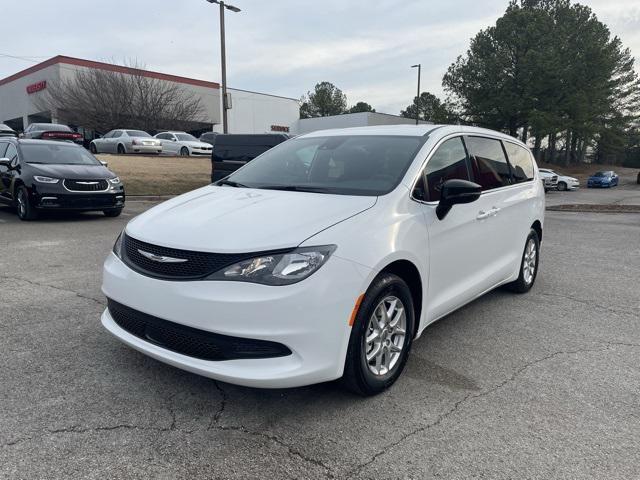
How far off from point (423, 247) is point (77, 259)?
523cm

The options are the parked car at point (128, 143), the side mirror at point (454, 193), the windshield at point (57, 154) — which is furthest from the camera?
the parked car at point (128, 143)

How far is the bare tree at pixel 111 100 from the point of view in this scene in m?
35.4

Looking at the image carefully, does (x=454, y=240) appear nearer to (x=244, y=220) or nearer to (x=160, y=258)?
(x=244, y=220)

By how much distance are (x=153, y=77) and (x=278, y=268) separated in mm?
41389

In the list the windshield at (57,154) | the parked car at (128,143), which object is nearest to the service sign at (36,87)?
the parked car at (128,143)

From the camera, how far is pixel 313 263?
2.73 m

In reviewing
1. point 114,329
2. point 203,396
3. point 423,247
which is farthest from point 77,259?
point 423,247

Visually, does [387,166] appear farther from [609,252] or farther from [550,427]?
[609,252]

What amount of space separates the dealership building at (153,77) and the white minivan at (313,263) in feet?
109

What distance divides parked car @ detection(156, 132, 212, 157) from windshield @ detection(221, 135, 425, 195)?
23.5m

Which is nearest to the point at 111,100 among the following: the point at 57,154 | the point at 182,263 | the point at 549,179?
the point at 57,154

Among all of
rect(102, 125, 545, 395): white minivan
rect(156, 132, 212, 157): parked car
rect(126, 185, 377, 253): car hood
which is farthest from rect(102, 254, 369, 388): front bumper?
rect(156, 132, 212, 157): parked car

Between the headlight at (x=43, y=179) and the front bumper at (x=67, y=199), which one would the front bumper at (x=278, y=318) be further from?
the headlight at (x=43, y=179)

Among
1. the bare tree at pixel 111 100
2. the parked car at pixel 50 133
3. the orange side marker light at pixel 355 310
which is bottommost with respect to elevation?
the orange side marker light at pixel 355 310
